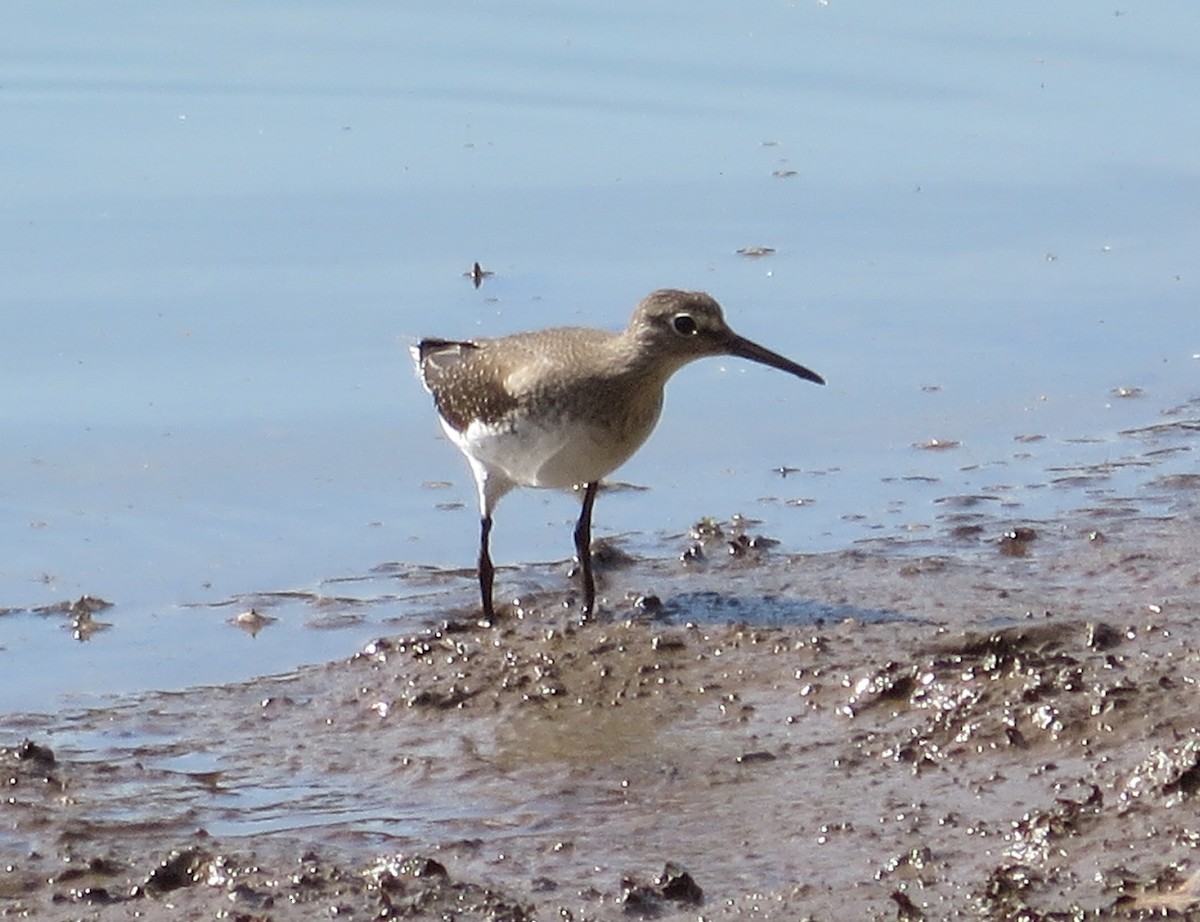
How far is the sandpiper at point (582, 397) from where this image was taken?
809cm

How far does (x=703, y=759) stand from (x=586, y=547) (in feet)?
5.90

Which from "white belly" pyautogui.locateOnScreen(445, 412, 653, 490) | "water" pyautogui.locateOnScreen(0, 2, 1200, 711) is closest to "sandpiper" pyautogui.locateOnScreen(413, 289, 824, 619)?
"white belly" pyautogui.locateOnScreen(445, 412, 653, 490)

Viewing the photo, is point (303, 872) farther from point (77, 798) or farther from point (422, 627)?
point (422, 627)

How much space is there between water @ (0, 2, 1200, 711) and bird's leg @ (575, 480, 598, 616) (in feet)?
2.10

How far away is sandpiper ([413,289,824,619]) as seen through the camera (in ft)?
26.6

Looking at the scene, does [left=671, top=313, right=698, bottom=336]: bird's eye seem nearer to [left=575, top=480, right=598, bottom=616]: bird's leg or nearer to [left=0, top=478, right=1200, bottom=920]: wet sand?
[left=575, top=480, right=598, bottom=616]: bird's leg

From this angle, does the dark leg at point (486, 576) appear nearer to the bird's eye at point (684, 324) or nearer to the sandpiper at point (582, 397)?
the sandpiper at point (582, 397)

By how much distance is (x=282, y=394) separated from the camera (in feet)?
33.7

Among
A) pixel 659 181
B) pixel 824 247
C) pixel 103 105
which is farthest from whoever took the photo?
pixel 103 105

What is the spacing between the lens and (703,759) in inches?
262

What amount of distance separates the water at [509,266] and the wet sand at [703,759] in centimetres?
56

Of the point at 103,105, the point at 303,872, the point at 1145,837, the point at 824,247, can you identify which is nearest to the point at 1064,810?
the point at 1145,837

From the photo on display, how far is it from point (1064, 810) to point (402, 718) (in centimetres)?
252

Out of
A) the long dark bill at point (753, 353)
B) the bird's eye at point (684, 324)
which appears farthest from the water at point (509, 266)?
the bird's eye at point (684, 324)
